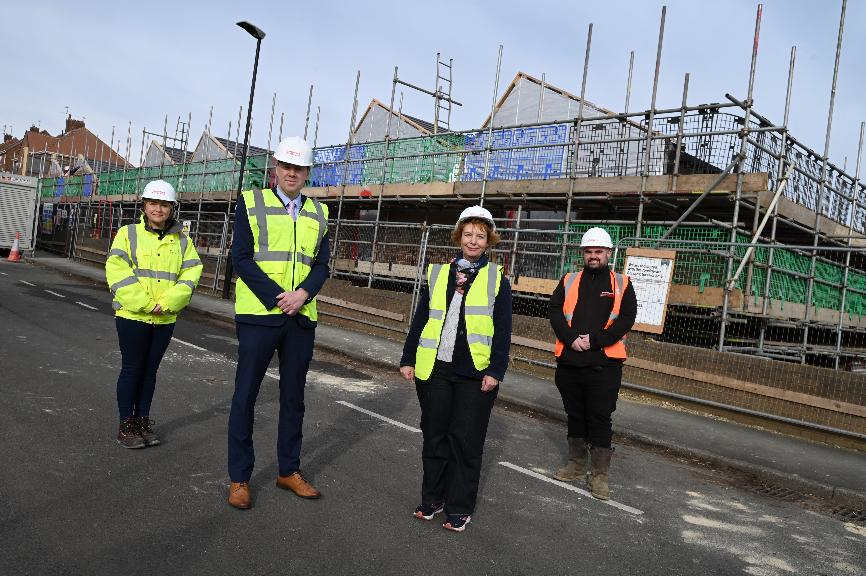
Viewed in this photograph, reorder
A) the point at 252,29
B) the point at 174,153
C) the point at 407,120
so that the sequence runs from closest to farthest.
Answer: the point at 252,29, the point at 407,120, the point at 174,153

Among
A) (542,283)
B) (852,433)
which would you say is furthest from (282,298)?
(542,283)

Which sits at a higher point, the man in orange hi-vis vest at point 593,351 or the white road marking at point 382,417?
the man in orange hi-vis vest at point 593,351

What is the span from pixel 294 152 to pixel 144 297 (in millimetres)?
1832

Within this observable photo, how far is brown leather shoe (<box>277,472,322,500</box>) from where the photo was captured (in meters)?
4.48

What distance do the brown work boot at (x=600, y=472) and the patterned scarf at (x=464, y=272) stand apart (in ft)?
6.82

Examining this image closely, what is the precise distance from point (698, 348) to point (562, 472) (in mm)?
4985

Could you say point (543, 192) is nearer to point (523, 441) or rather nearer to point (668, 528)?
point (523, 441)

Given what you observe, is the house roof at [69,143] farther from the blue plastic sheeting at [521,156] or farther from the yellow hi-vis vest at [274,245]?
the yellow hi-vis vest at [274,245]

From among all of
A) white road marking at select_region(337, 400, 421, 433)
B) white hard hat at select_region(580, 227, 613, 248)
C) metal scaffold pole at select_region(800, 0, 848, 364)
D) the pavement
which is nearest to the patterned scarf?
white hard hat at select_region(580, 227, 613, 248)

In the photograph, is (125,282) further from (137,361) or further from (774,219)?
(774,219)

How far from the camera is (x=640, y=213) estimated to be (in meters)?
11.9

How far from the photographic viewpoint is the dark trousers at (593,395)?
5.44 m

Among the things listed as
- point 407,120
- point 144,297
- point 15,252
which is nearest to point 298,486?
point 144,297

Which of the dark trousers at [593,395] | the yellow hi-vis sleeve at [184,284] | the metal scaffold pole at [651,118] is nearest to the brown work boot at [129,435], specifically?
the yellow hi-vis sleeve at [184,284]
